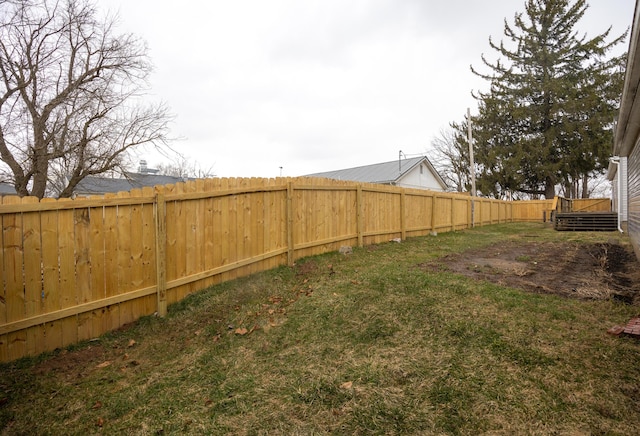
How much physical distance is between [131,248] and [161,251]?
1.07 feet

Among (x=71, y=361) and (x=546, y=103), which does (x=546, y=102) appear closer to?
(x=546, y=103)

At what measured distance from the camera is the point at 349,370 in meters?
2.71

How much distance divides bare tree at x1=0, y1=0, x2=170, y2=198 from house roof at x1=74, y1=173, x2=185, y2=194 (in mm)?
1307

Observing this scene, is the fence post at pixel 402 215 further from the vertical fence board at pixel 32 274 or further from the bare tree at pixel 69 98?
the bare tree at pixel 69 98

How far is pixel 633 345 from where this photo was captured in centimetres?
274

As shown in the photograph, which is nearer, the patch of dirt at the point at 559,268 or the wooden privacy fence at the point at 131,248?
the wooden privacy fence at the point at 131,248

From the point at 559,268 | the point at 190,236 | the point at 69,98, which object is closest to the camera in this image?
the point at 190,236

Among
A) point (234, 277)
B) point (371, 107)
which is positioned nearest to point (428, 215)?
point (234, 277)

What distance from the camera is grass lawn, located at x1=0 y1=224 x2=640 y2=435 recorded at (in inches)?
83.6

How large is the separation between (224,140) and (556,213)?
80.9 ft

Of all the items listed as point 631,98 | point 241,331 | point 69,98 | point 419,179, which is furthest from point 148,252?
point 419,179

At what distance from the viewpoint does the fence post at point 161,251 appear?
154 inches

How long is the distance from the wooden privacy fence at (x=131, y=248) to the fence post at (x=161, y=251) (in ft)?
0.04

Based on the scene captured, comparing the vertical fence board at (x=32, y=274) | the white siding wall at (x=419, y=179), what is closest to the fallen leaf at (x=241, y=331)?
the vertical fence board at (x=32, y=274)
